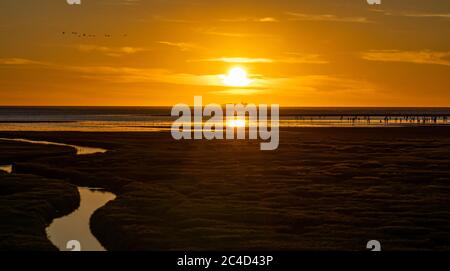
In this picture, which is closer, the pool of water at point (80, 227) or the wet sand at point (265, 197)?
the wet sand at point (265, 197)

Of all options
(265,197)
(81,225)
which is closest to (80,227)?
(81,225)

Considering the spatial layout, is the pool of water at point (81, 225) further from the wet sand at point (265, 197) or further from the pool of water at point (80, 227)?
the wet sand at point (265, 197)

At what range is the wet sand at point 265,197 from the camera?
2123 cm

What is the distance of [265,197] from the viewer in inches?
1158

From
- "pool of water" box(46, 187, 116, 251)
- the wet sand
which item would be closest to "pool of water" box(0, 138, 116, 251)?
"pool of water" box(46, 187, 116, 251)

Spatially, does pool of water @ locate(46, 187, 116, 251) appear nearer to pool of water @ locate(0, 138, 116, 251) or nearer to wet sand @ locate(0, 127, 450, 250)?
pool of water @ locate(0, 138, 116, 251)

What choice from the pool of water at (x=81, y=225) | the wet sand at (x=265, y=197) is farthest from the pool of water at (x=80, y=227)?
the wet sand at (x=265, y=197)

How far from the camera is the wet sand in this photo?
21234 mm

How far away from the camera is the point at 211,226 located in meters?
22.9

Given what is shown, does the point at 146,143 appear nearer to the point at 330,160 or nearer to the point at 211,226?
the point at 330,160

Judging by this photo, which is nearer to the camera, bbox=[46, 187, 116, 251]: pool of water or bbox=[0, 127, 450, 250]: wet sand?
bbox=[0, 127, 450, 250]: wet sand

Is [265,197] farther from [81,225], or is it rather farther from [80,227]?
[80,227]
